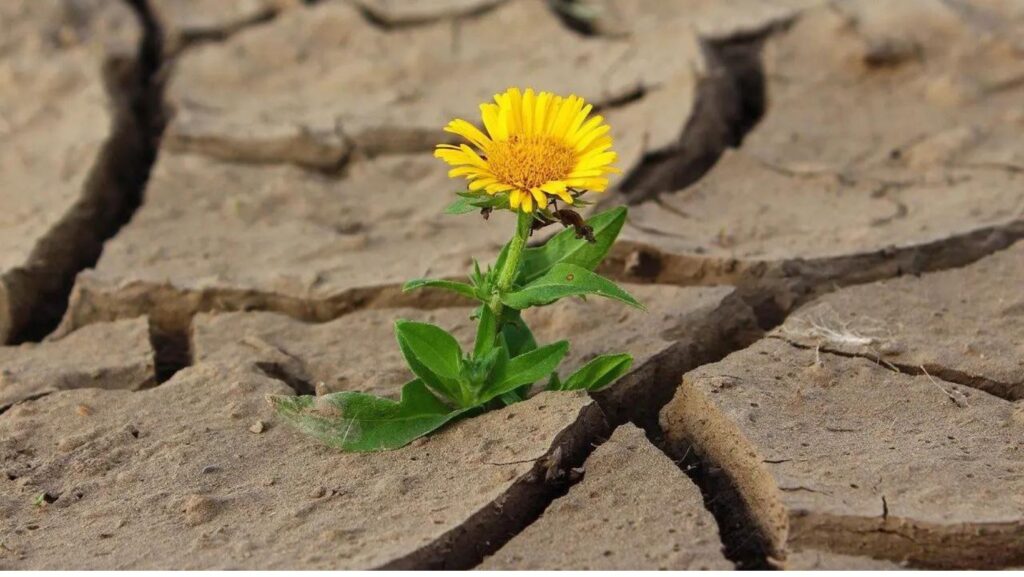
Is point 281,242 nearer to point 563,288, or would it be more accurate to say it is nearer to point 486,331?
point 486,331

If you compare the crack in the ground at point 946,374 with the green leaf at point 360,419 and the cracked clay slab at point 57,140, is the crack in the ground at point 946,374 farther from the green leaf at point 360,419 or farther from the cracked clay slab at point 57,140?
the cracked clay slab at point 57,140

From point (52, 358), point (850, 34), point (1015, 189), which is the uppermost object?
point (850, 34)

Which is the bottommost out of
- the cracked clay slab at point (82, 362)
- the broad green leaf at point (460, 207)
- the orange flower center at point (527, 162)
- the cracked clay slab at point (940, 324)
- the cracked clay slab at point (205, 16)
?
the cracked clay slab at point (82, 362)

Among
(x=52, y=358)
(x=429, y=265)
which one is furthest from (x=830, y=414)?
(x=52, y=358)

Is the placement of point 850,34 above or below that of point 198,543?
above

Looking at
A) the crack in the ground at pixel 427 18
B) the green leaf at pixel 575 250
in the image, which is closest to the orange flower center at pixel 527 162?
the green leaf at pixel 575 250

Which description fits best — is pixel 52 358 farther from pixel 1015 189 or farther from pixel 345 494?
pixel 1015 189
